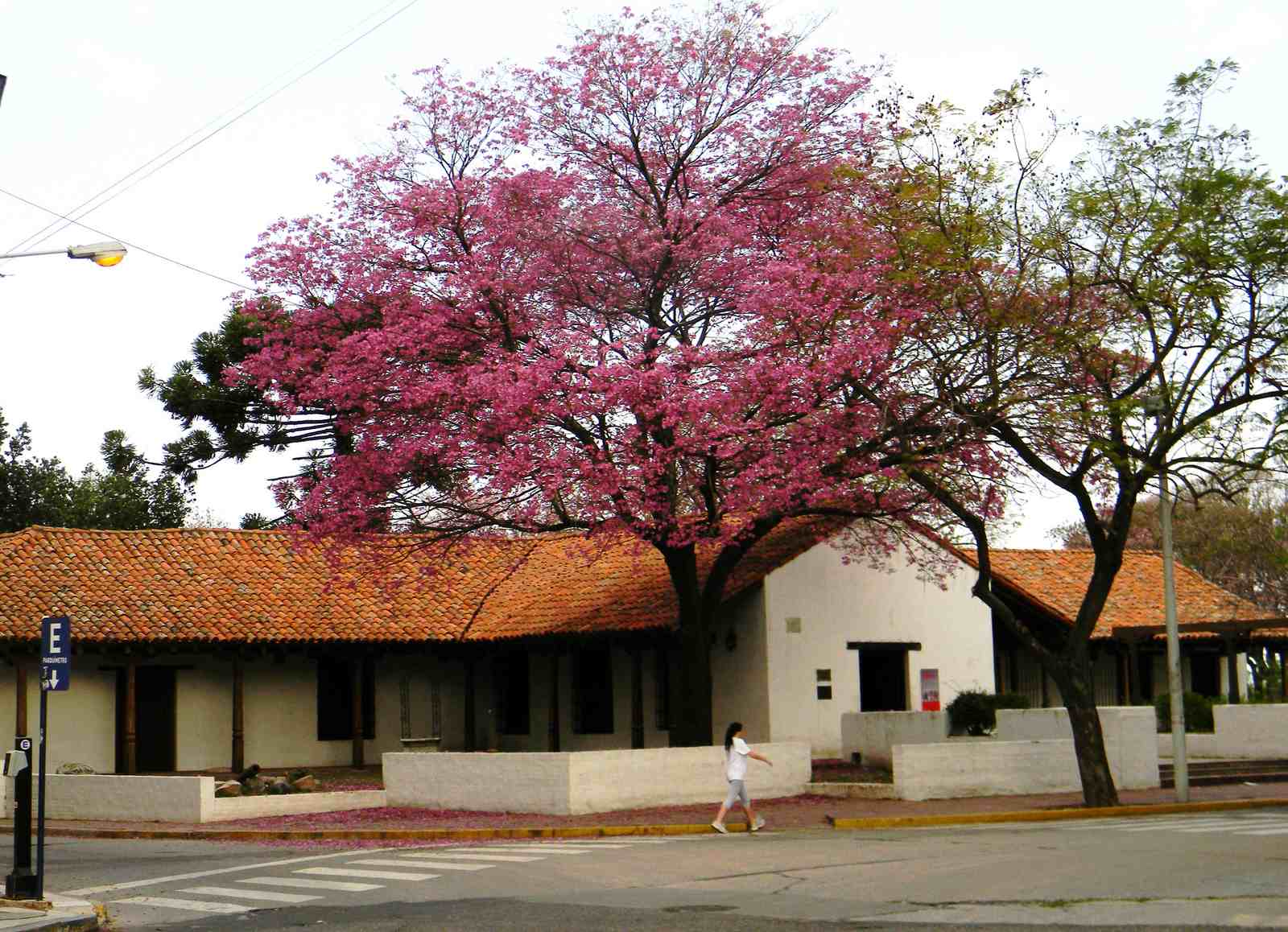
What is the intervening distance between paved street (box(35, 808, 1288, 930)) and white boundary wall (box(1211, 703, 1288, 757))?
10.7 meters

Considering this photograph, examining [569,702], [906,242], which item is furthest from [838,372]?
[569,702]

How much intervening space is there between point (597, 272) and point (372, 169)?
4155 mm

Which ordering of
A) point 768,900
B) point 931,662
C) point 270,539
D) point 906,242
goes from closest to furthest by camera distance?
point 768,900 → point 906,242 → point 931,662 → point 270,539

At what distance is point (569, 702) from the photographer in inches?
1262

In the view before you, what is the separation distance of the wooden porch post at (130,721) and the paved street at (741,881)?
8.85 meters

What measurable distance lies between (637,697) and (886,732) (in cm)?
533

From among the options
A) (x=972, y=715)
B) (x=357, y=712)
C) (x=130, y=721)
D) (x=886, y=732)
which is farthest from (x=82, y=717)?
(x=972, y=715)

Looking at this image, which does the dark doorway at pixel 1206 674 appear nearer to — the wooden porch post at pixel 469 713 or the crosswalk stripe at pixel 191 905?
the wooden porch post at pixel 469 713

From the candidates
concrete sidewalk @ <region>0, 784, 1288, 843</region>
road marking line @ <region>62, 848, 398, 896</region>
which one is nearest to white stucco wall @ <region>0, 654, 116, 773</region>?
concrete sidewalk @ <region>0, 784, 1288, 843</region>

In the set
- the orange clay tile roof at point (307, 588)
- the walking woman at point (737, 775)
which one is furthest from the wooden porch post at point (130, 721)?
the walking woman at point (737, 775)

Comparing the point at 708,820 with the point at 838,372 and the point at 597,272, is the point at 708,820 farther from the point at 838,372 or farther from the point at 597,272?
the point at 597,272

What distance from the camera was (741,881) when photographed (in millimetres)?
13625

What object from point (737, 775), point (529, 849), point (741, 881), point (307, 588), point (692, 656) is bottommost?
point (529, 849)

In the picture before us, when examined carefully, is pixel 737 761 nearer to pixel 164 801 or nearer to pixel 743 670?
pixel 743 670
